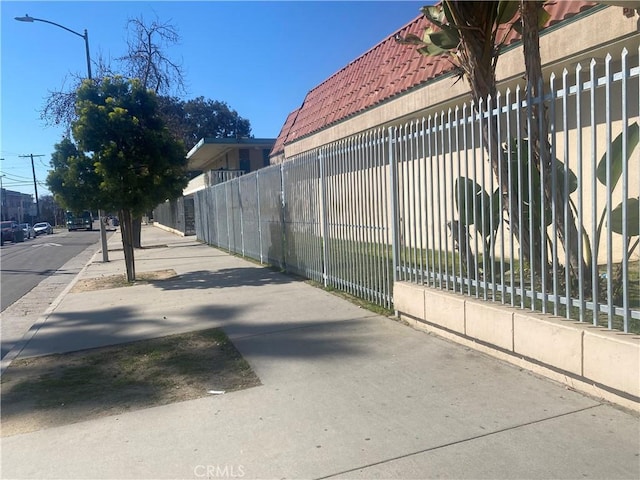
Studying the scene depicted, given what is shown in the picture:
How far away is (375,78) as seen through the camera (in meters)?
13.2

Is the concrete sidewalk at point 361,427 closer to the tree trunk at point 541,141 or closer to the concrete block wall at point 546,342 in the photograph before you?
the concrete block wall at point 546,342

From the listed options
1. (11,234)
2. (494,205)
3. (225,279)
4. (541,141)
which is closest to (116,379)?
(494,205)

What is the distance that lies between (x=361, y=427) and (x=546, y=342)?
5.42 feet

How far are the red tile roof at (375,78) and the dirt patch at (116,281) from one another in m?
6.23

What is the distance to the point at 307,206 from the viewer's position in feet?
32.4

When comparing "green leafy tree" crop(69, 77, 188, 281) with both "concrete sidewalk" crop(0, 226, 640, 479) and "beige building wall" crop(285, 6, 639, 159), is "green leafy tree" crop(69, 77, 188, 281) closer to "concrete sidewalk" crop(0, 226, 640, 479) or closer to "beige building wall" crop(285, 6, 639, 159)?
"beige building wall" crop(285, 6, 639, 159)

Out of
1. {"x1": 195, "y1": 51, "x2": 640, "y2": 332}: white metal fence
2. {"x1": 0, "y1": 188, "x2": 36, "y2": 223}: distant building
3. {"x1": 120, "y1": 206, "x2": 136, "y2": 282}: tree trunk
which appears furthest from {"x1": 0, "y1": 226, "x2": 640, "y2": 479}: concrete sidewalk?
{"x1": 0, "y1": 188, "x2": 36, "y2": 223}: distant building

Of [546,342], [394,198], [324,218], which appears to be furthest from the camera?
[324,218]

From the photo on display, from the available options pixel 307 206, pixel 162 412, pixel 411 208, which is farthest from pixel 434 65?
pixel 162 412

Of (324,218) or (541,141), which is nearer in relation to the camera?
(541,141)

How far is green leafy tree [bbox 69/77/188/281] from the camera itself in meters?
11.1

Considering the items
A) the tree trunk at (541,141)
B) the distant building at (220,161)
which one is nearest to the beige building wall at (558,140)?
the tree trunk at (541,141)

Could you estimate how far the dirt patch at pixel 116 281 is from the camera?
11.8 metres

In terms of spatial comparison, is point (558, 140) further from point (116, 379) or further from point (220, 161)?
point (220, 161)
